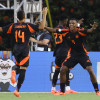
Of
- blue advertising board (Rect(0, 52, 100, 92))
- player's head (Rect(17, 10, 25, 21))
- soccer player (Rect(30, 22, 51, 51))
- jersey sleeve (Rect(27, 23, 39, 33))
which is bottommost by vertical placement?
blue advertising board (Rect(0, 52, 100, 92))

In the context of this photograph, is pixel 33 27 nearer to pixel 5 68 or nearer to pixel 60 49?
pixel 60 49

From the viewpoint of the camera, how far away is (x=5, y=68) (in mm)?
14594

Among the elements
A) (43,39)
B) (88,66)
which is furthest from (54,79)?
(88,66)

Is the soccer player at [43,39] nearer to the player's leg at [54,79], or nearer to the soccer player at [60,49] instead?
the soccer player at [60,49]

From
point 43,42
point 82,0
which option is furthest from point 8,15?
point 43,42

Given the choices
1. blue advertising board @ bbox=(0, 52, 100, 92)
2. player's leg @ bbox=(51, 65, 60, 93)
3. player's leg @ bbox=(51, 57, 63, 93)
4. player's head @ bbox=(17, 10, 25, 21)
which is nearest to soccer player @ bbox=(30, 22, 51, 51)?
blue advertising board @ bbox=(0, 52, 100, 92)

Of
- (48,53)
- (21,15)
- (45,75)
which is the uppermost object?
(21,15)

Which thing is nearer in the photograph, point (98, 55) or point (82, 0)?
point (98, 55)

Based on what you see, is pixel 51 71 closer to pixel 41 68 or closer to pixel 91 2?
pixel 41 68

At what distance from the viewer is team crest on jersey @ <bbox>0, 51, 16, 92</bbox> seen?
571 inches

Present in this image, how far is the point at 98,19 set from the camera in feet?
74.9

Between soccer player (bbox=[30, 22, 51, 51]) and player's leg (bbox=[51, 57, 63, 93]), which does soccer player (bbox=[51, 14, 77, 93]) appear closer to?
player's leg (bbox=[51, 57, 63, 93])

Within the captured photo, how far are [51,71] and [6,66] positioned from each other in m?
1.30

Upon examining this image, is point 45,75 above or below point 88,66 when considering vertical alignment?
below
